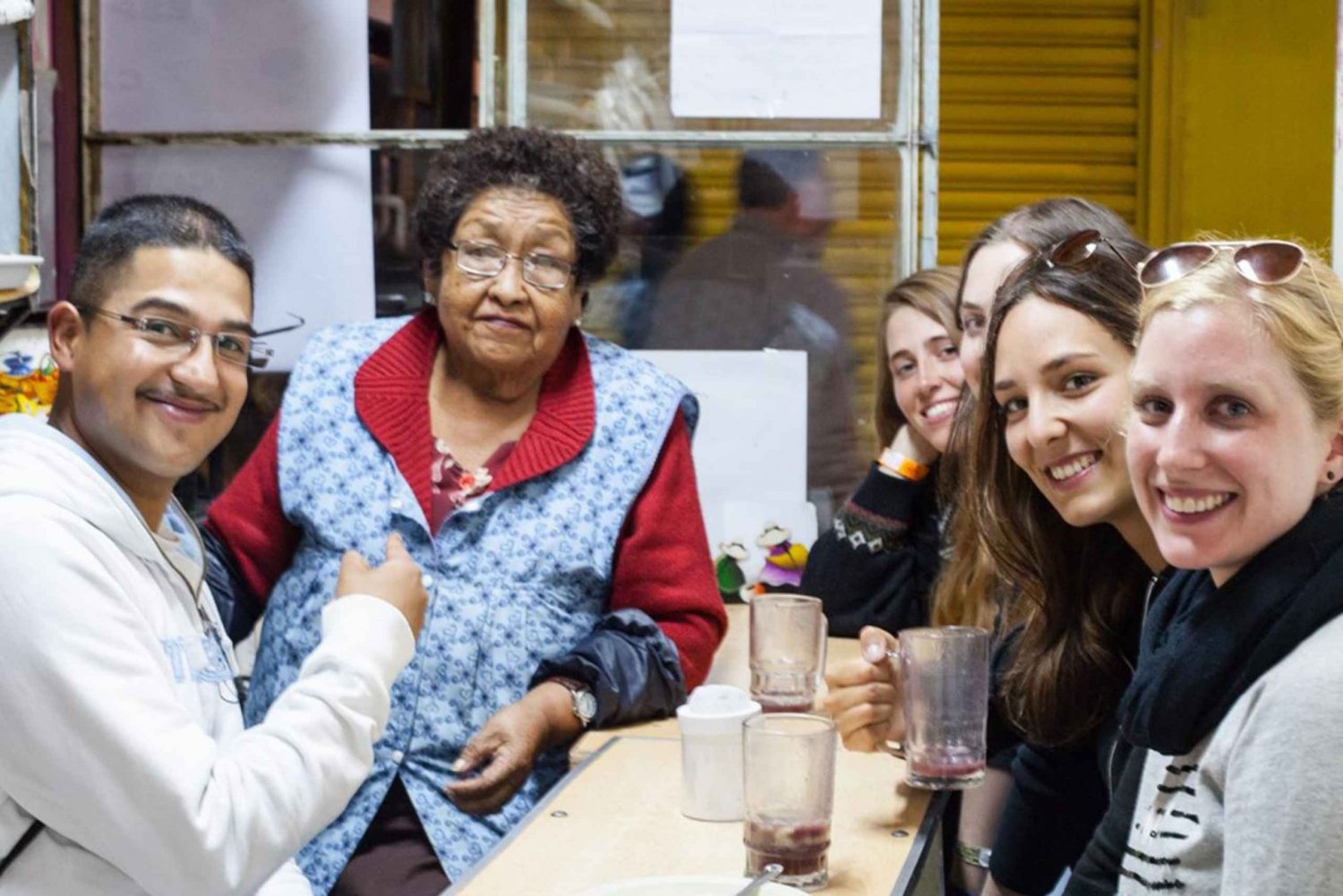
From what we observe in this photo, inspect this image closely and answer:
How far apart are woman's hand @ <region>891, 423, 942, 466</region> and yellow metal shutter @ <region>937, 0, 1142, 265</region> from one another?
2093 millimetres

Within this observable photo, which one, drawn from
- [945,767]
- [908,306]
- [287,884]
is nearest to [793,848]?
[945,767]

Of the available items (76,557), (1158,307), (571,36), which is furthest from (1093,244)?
(571,36)

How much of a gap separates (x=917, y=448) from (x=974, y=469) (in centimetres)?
87

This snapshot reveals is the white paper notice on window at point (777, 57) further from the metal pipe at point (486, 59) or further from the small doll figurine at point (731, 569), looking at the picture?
the small doll figurine at point (731, 569)

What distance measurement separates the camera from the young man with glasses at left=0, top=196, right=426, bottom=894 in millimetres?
1577

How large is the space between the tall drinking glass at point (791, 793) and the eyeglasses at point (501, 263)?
1244 millimetres

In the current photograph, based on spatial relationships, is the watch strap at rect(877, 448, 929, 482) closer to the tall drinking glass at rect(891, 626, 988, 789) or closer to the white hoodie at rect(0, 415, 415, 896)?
the tall drinking glass at rect(891, 626, 988, 789)

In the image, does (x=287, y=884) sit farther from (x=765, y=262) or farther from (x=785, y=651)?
(x=765, y=262)

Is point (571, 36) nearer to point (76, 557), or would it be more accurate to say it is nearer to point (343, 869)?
point (343, 869)

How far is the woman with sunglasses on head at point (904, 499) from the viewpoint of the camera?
119 inches

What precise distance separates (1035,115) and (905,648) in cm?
350

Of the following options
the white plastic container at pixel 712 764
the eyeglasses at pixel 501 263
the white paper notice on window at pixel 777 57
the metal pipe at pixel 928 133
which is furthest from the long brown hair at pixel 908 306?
the white plastic container at pixel 712 764

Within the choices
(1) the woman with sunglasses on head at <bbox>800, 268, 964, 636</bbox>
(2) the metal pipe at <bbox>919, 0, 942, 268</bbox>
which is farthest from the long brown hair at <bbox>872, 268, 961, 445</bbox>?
Result: (2) the metal pipe at <bbox>919, 0, 942, 268</bbox>

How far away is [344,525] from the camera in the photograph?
2.62m
